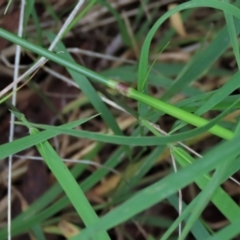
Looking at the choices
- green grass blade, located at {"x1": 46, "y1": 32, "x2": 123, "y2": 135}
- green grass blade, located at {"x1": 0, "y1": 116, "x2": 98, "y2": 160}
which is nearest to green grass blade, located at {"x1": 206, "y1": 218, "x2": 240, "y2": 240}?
green grass blade, located at {"x1": 0, "y1": 116, "x2": 98, "y2": 160}

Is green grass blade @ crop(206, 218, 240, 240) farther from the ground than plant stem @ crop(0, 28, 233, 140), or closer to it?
→ closer to it

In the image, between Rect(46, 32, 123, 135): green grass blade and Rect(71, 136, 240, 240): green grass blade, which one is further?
Rect(46, 32, 123, 135): green grass blade

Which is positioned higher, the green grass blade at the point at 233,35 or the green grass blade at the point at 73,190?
the green grass blade at the point at 233,35

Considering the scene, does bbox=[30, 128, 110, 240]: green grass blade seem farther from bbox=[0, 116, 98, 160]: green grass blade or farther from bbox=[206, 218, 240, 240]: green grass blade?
bbox=[206, 218, 240, 240]: green grass blade

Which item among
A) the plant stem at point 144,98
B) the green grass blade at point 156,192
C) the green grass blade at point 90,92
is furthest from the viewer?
the green grass blade at point 90,92

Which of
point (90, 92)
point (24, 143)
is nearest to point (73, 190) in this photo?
point (24, 143)

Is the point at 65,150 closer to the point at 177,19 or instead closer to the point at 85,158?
the point at 85,158

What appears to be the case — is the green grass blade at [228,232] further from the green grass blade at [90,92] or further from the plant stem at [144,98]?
the green grass blade at [90,92]

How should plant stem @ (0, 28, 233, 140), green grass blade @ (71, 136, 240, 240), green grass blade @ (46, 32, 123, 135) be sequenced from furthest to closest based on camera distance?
green grass blade @ (46, 32, 123, 135) → plant stem @ (0, 28, 233, 140) → green grass blade @ (71, 136, 240, 240)

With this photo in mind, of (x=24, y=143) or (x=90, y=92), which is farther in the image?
(x=90, y=92)

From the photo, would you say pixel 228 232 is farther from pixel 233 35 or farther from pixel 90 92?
pixel 90 92

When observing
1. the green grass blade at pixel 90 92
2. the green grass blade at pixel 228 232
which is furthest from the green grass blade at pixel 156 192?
the green grass blade at pixel 90 92
